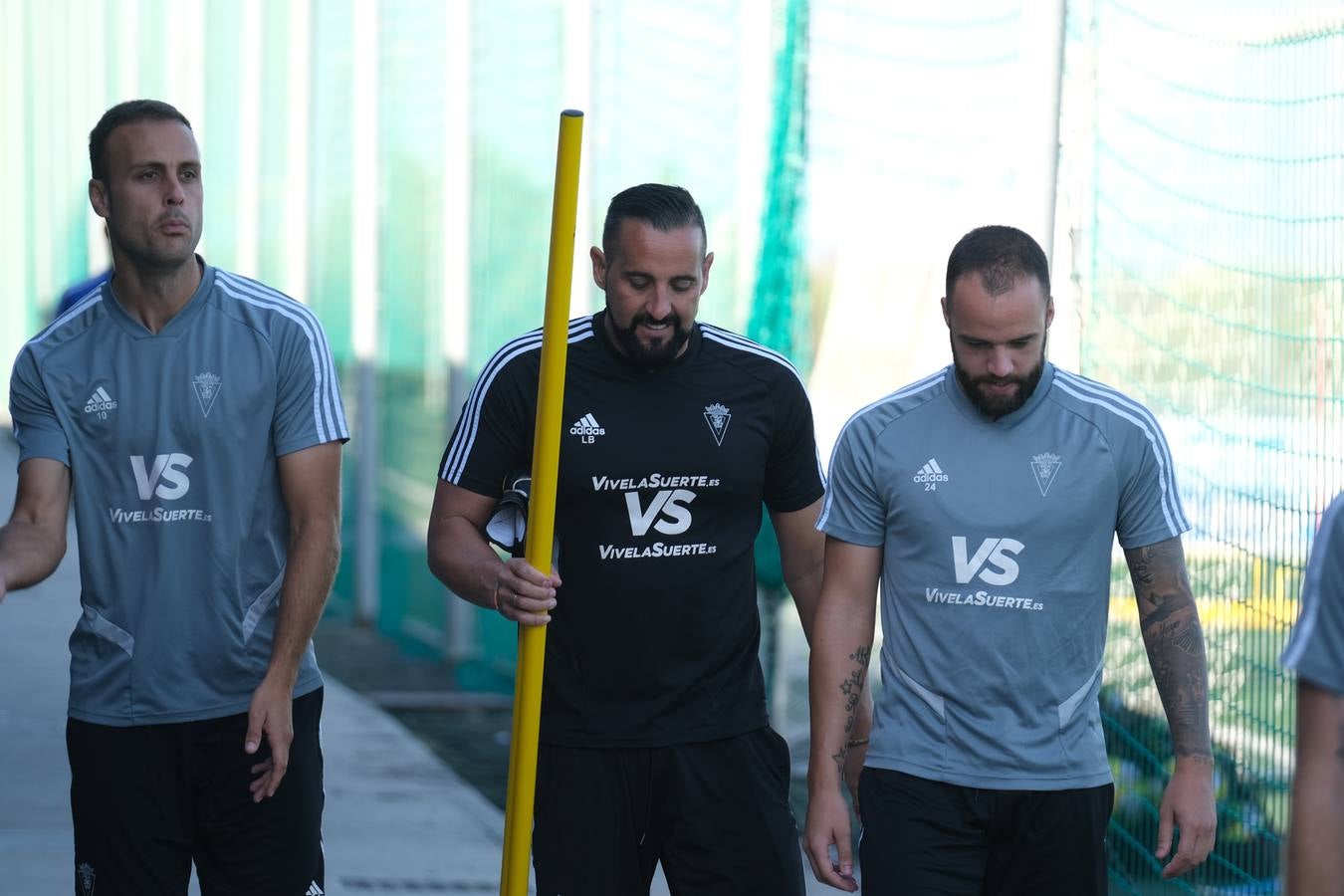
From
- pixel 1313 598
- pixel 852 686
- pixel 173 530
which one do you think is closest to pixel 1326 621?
pixel 1313 598

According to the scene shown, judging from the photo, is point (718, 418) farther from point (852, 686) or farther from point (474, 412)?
point (852, 686)

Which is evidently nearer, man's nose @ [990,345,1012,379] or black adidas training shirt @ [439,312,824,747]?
man's nose @ [990,345,1012,379]

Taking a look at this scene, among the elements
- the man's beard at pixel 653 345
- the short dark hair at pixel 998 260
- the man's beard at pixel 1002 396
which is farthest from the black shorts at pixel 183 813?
the short dark hair at pixel 998 260

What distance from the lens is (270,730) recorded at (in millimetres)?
4238

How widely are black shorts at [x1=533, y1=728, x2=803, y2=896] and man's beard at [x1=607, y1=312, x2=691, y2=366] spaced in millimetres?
804

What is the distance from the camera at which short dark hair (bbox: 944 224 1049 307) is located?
12.9ft

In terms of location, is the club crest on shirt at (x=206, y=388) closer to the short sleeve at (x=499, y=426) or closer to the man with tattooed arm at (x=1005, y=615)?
the short sleeve at (x=499, y=426)

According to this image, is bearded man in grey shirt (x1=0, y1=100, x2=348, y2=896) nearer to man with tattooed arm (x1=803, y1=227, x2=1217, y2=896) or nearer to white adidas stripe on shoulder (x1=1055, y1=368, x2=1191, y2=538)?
man with tattooed arm (x1=803, y1=227, x2=1217, y2=896)

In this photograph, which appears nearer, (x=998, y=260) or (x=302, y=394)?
(x=998, y=260)

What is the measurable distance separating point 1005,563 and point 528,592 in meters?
0.93

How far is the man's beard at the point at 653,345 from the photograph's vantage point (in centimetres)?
412

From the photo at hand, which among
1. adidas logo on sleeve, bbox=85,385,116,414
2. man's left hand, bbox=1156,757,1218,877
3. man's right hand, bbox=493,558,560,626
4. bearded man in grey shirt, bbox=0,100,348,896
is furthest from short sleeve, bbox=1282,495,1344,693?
adidas logo on sleeve, bbox=85,385,116,414

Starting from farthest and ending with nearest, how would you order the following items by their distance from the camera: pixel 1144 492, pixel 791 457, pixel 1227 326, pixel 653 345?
pixel 1227 326 < pixel 791 457 < pixel 653 345 < pixel 1144 492

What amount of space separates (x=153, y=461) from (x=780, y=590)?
11.9 ft
